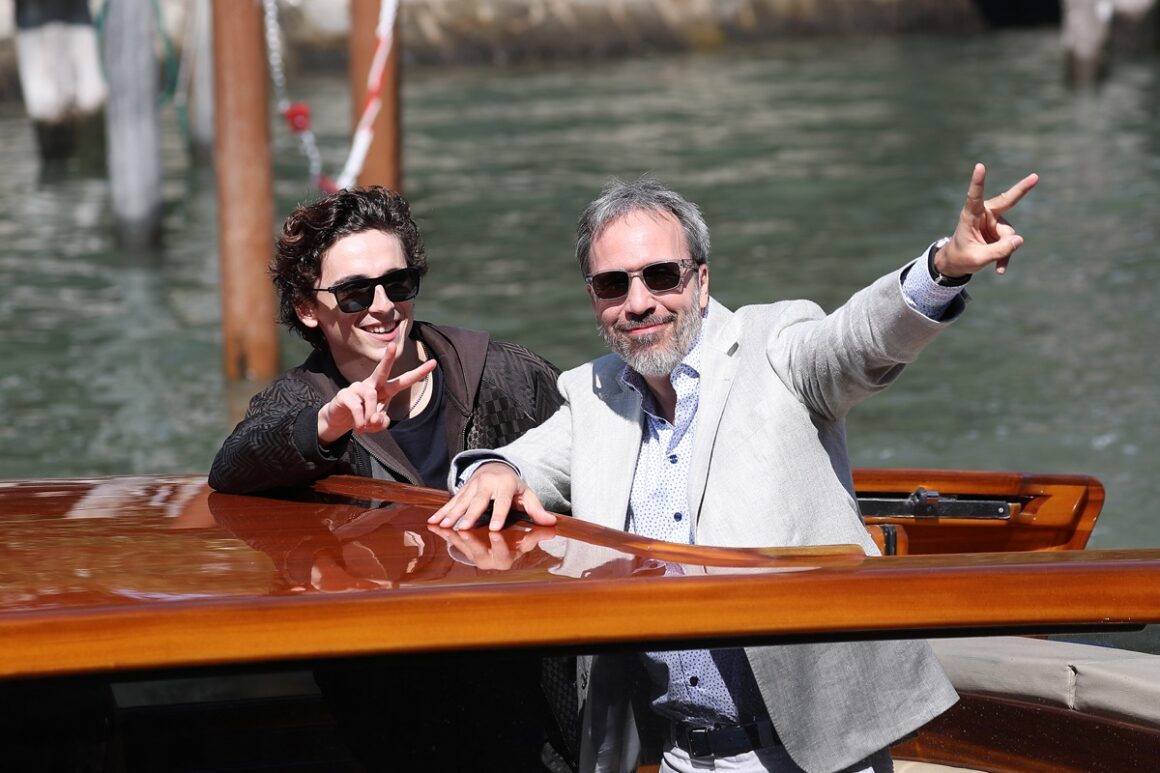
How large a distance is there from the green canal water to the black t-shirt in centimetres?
315

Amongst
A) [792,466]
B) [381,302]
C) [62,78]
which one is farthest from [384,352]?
[62,78]

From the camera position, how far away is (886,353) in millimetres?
2398

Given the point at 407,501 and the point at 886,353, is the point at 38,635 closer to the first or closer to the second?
the point at 407,501

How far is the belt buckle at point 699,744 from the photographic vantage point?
2.26m

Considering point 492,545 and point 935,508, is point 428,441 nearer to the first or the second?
point 492,545

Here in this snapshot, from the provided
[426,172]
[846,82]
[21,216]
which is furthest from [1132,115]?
[21,216]

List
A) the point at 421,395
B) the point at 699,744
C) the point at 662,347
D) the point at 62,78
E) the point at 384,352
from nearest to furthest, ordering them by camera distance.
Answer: the point at 699,744, the point at 662,347, the point at 384,352, the point at 421,395, the point at 62,78

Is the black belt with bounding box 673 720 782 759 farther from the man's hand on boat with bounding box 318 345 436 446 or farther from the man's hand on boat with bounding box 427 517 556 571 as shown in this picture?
the man's hand on boat with bounding box 318 345 436 446

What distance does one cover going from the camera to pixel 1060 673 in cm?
237

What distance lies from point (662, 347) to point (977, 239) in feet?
1.69

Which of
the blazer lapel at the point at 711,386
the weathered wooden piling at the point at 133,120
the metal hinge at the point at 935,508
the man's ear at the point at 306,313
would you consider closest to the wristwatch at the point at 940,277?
the blazer lapel at the point at 711,386

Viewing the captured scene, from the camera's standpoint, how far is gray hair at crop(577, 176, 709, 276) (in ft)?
8.79

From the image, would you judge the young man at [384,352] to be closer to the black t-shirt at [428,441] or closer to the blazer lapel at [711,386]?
the black t-shirt at [428,441]

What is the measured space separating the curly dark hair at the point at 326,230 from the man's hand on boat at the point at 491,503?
0.81 metres
